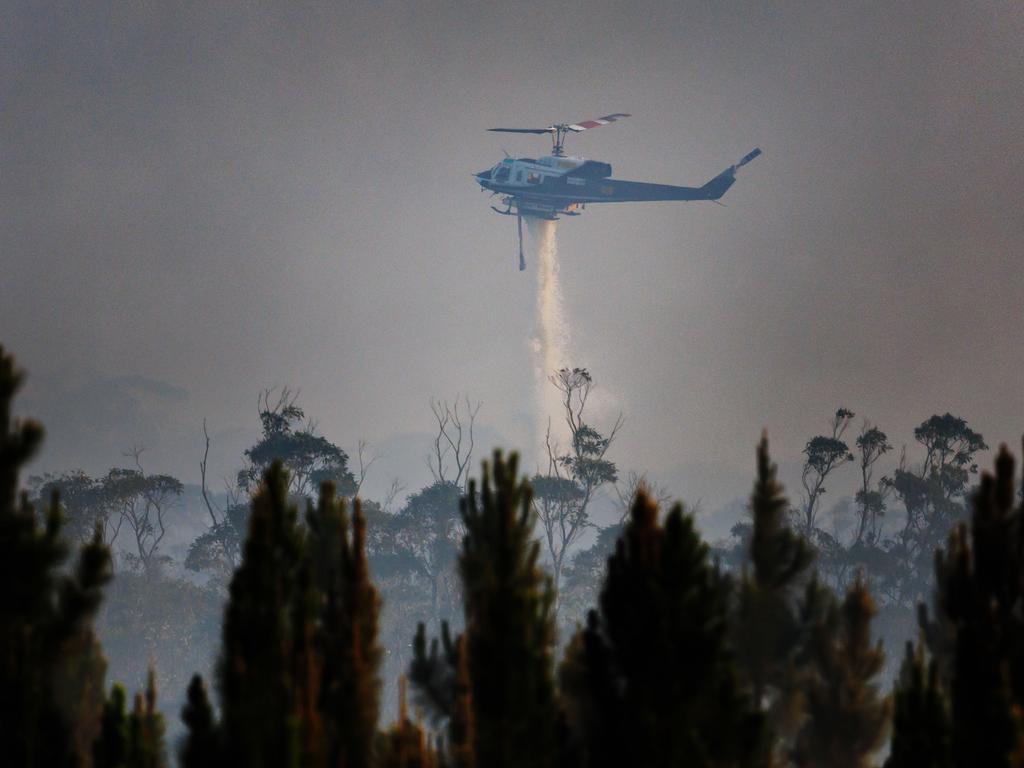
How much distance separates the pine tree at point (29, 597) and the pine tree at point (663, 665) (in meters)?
7.37

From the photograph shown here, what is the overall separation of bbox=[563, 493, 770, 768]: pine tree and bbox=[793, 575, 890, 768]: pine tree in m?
4.91

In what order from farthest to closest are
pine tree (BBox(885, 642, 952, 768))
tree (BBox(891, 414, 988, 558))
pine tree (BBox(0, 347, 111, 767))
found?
tree (BBox(891, 414, 988, 558)) < pine tree (BBox(885, 642, 952, 768)) < pine tree (BBox(0, 347, 111, 767))

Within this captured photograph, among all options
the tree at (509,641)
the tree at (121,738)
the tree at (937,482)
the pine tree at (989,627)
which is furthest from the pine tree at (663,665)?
the tree at (937,482)

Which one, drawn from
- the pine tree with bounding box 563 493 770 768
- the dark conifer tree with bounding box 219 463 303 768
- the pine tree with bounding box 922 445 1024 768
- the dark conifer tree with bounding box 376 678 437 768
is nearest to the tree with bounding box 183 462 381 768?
the dark conifer tree with bounding box 219 463 303 768

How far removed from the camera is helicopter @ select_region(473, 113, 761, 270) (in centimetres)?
11025

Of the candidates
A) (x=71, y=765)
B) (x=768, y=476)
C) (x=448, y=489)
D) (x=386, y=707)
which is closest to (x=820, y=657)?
(x=768, y=476)

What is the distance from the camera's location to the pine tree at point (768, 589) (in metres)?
25.4

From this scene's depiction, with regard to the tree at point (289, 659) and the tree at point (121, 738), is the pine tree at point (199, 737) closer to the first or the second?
the tree at point (289, 659)

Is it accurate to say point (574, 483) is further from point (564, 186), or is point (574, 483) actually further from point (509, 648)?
point (509, 648)

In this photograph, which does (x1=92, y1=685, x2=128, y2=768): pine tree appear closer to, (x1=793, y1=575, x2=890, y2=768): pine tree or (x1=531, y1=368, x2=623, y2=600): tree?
(x1=793, y1=575, x2=890, y2=768): pine tree

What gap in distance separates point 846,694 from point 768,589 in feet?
8.12

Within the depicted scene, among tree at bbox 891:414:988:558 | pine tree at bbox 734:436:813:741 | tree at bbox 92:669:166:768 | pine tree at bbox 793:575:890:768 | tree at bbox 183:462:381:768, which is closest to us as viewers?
tree at bbox 183:462:381:768

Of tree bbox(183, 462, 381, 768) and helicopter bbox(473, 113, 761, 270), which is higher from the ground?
helicopter bbox(473, 113, 761, 270)

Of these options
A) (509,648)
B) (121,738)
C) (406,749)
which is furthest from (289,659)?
(121,738)
